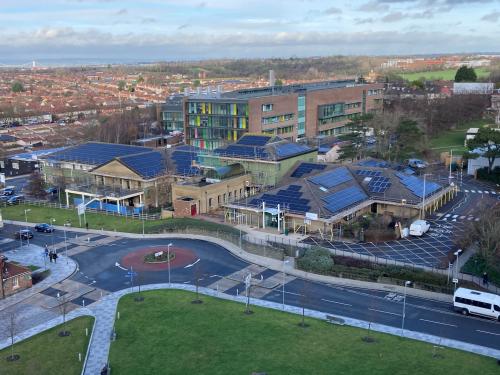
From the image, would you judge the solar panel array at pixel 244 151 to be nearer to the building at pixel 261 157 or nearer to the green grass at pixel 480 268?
the building at pixel 261 157

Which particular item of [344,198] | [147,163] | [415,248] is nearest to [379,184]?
[344,198]

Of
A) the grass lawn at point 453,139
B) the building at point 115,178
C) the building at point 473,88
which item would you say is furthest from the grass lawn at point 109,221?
the building at point 473,88

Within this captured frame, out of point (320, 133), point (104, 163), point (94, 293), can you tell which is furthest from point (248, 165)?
point (320, 133)

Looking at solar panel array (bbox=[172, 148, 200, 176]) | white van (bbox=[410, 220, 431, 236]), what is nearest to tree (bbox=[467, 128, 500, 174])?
white van (bbox=[410, 220, 431, 236])

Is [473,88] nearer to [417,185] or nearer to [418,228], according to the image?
[417,185]

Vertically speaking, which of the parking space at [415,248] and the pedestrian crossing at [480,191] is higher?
the pedestrian crossing at [480,191]

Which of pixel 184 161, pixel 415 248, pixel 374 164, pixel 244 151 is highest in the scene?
pixel 244 151
